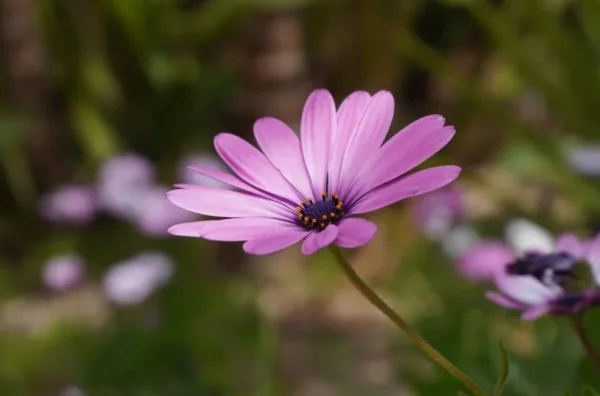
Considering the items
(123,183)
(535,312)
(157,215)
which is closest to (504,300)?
(535,312)

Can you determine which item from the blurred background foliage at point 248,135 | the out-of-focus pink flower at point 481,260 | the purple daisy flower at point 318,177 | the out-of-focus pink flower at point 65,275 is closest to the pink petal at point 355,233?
Result: the purple daisy flower at point 318,177

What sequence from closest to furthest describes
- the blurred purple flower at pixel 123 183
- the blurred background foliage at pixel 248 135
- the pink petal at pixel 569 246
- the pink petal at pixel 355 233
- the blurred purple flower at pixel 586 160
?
1. the pink petal at pixel 355 233
2. the pink petal at pixel 569 246
3. the blurred purple flower at pixel 586 160
4. the blurred background foliage at pixel 248 135
5. the blurred purple flower at pixel 123 183

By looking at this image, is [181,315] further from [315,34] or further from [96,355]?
[315,34]

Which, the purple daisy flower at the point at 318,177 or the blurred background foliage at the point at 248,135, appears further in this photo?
the blurred background foliage at the point at 248,135

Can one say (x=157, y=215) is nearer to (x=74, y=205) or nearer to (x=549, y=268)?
(x=74, y=205)

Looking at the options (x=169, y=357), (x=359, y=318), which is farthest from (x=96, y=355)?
(x=359, y=318)

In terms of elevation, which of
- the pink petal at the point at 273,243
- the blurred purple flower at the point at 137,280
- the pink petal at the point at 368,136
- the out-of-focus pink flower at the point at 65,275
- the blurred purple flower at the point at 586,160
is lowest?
the blurred purple flower at the point at 586,160

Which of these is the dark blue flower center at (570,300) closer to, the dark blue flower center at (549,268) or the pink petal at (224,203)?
the dark blue flower center at (549,268)
